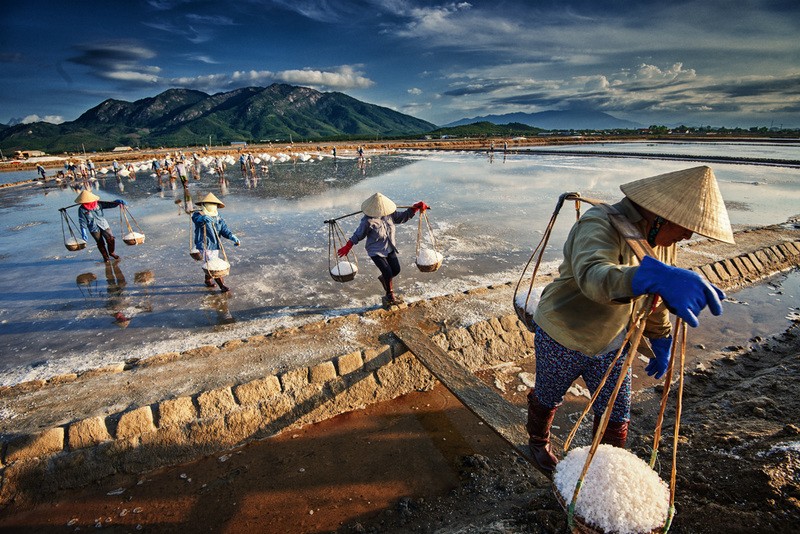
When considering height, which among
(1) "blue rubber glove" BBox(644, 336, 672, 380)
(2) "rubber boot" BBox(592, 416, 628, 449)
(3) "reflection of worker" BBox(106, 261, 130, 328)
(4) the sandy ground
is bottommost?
(4) the sandy ground

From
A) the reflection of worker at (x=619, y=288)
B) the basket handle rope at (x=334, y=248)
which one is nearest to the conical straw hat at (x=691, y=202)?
the reflection of worker at (x=619, y=288)

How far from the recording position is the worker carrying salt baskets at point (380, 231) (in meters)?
4.55

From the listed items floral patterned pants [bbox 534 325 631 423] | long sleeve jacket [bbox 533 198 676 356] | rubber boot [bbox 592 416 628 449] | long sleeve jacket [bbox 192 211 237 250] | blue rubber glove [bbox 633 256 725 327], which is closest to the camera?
blue rubber glove [bbox 633 256 725 327]

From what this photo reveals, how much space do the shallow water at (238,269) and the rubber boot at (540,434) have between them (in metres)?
3.10

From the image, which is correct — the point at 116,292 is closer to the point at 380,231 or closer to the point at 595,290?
the point at 380,231

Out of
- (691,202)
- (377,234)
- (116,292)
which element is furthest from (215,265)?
(691,202)

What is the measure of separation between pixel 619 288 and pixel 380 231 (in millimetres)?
3478

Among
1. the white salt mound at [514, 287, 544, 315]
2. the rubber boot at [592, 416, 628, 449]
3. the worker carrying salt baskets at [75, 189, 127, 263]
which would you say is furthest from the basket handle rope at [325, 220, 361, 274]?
the worker carrying salt baskets at [75, 189, 127, 263]

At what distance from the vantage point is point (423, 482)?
2770 millimetres

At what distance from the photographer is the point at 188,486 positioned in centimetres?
278

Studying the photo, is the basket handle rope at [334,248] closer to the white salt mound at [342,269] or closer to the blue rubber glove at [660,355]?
the white salt mound at [342,269]

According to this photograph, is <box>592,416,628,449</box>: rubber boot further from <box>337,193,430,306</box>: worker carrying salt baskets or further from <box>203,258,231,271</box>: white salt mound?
<box>203,258,231,271</box>: white salt mound

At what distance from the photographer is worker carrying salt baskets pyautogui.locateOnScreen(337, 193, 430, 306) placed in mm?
4547

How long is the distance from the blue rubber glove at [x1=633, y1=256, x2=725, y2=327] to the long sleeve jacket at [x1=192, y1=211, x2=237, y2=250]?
535cm
